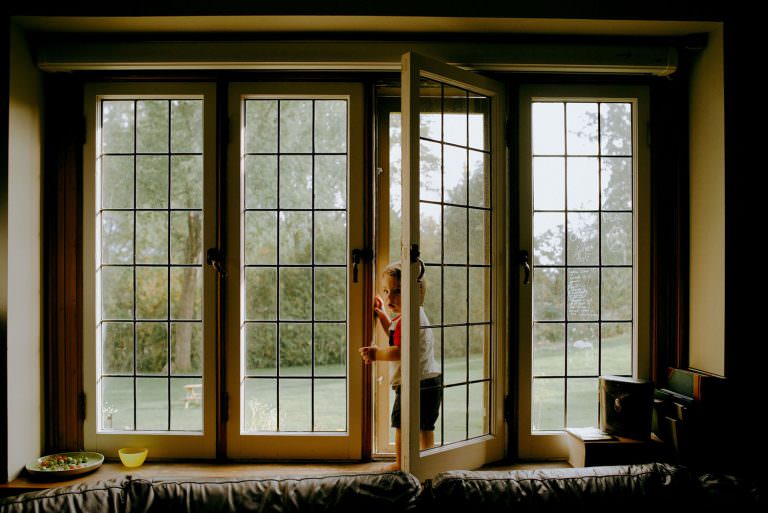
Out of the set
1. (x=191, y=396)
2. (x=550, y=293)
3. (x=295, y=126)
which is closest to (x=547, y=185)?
(x=550, y=293)

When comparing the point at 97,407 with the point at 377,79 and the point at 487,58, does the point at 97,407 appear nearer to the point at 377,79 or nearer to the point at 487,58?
the point at 377,79

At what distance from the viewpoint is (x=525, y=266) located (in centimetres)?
311

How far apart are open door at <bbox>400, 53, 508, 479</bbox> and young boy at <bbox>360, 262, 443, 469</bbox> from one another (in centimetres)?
2

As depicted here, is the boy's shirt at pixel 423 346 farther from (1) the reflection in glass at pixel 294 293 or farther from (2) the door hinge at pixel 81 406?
(2) the door hinge at pixel 81 406

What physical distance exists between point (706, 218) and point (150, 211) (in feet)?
10.5

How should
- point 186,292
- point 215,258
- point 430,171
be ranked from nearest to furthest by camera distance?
point 430,171
point 215,258
point 186,292

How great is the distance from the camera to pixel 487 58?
2980mm

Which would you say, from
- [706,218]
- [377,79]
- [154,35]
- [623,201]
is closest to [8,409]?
[154,35]

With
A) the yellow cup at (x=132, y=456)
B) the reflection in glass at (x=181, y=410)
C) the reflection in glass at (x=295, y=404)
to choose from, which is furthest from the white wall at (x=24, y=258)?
the reflection in glass at (x=295, y=404)

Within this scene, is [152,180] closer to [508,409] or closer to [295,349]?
[295,349]

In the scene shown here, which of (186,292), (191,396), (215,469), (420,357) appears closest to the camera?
(420,357)

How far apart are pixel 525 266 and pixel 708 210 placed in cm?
103

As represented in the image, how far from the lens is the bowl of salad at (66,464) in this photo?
2787 mm

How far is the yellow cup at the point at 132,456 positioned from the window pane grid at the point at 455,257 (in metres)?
1.65
